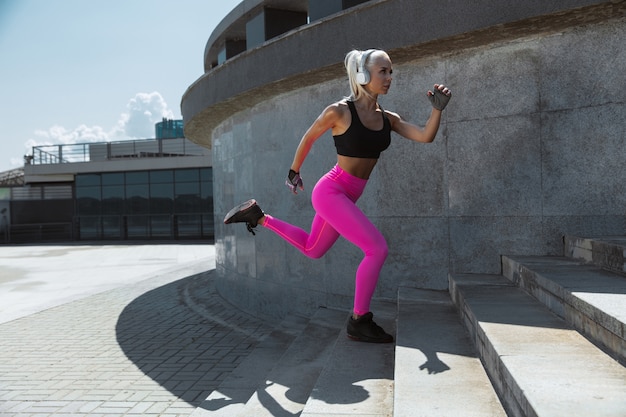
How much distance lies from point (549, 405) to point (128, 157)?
32953mm

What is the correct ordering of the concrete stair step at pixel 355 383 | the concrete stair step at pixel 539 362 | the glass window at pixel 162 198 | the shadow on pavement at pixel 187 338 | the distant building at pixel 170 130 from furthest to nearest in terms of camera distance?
the distant building at pixel 170 130 < the glass window at pixel 162 198 < the shadow on pavement at pixel 187 338 < the concrete stair step at pixel 355 383 < the concrete stair step at pixel 539 362

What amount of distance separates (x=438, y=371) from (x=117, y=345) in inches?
182

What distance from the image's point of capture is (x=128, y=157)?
32469 mm

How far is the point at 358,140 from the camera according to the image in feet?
12.8

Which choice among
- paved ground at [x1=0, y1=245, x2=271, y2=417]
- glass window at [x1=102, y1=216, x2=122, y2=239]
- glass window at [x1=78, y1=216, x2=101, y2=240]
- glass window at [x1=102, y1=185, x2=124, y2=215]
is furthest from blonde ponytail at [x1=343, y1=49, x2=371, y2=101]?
glass window at [x1=78, y1=216, x2=101, y2=240]

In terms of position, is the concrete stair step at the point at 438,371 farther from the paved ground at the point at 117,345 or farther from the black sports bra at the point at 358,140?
the paved ground at the point at 117,345

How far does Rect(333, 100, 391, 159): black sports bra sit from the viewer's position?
12.8 ft

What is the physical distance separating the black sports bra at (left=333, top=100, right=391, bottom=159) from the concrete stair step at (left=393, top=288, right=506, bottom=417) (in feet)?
4.39

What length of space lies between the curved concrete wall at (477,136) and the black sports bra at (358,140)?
5.51 feet

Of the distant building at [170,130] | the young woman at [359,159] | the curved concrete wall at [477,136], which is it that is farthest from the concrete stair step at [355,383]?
the distant building at [170,130]

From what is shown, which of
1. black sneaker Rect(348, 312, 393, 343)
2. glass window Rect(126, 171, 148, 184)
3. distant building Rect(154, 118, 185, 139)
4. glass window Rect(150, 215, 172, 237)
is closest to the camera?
black sneaker Rect(348, 312, 393, 343)

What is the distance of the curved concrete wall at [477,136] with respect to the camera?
4.75 m

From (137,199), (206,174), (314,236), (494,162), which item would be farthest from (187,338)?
(137,199)

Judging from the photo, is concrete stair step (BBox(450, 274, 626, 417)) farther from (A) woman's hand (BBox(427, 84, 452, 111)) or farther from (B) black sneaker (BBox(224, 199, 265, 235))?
(B) black sneaker (BBox(224, 199, 265, 235))
